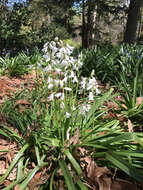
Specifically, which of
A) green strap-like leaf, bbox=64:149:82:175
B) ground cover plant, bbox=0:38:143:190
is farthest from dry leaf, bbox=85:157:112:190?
green strap-like leaf, bbox=64:149:82:175

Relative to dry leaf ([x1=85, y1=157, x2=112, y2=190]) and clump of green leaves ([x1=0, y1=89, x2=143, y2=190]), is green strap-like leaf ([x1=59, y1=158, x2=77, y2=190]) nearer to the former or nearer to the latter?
clump of green leaves ([x1=0, y1=89, x2=143, y2=190])

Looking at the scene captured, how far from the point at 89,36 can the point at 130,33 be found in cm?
338

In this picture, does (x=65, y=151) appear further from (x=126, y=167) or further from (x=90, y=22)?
(x=90, y=22)

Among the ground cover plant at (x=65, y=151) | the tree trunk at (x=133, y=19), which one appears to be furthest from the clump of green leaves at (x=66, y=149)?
the tree trunk at (x=133, y=19)

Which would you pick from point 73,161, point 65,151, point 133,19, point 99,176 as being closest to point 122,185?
point 99,176

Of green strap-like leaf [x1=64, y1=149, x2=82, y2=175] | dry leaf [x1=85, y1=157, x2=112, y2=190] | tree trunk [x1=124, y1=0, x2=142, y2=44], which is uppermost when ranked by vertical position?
tree trunk [x1=124, y1=0, x2=142, y2=44]

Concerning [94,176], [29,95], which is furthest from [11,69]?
[94,176]

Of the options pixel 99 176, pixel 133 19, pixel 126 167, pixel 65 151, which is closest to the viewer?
pixel 126 167

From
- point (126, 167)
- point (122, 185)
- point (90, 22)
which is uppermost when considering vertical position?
point (90, 22)

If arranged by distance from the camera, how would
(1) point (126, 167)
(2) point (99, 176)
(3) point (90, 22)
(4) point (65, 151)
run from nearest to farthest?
(1) point (126, 167), (2) point (99, 176), (4) point (65, 151), (3) point (90, 22)

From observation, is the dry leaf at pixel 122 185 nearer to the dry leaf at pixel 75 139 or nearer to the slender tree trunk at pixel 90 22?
the dry leaf at pixel 75 139

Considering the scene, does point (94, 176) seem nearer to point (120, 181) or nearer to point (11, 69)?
point (120, 181)

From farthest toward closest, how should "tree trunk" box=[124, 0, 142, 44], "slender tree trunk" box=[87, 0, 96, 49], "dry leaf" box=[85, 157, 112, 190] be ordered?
"slender tree trunk" box=[87, 0, 96, 49] → "tree trunk" box=[124, 0, 142, 44] → "dry leaf" box=[85, 157, 112, 190]

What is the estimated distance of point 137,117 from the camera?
222cm
